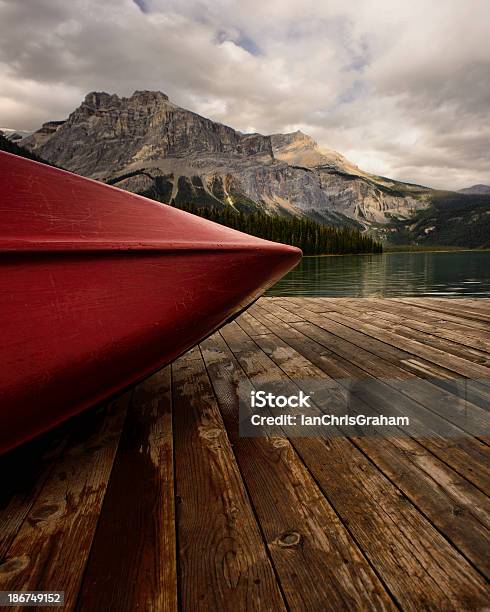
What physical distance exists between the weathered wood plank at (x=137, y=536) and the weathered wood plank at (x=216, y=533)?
4cm

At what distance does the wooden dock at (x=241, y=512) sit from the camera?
871 mm

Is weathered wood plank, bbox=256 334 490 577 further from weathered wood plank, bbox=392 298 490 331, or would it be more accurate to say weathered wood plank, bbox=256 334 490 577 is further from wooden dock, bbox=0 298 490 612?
weathered wood plank, bbox=392 298 490 331

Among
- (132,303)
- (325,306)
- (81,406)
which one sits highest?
(132,303)

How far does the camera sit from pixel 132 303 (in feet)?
5.15

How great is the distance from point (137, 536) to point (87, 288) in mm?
902

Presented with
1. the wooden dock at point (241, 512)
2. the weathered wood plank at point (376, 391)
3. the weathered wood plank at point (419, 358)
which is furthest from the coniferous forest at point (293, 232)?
the wooden dock at point (241, 512)

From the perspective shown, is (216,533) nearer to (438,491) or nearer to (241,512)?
(241,512)

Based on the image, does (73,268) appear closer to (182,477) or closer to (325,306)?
(182,477)

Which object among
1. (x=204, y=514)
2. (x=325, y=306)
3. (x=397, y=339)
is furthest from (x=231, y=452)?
(x=325, y=306)

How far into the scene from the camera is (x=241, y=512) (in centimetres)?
113

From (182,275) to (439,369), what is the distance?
1787 millimetres

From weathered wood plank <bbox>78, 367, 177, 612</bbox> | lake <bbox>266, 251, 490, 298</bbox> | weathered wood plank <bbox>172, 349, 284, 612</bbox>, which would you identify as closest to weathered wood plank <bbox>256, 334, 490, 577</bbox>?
weathered wood plank <bbox>172, 349, 284, 612</bbox>

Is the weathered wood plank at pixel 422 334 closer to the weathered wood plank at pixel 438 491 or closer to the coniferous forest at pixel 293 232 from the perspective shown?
the weathered wood plank at pixel 438 491

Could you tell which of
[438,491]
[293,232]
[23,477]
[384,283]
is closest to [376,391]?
[438,491]
